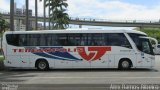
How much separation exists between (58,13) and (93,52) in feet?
162

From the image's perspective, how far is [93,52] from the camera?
91.2ft

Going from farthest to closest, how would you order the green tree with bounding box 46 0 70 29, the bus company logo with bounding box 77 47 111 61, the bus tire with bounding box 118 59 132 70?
the green tree with bounding box 46 0 70 29 → the bus company logo with bounding box 77 47 111 61 → the bus tire with bounding box 118 59 132 70

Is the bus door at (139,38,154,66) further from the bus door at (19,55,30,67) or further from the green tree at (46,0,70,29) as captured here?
the green tree at (46,0,70,29)

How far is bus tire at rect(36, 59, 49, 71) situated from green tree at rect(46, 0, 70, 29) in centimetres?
4556

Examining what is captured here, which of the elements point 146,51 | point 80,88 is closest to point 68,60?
point 146,51

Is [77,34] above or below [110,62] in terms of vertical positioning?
above

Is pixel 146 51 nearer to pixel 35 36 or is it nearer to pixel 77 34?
pixel 77 34

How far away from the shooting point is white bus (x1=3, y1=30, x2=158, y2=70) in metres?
27.5

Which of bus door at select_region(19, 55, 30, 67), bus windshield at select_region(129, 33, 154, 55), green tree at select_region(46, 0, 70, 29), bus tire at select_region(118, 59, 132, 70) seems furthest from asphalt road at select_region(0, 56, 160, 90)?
green tree at select_region(46, 0, 70, 29)

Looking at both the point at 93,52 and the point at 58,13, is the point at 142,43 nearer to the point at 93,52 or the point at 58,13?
the point at 93,52

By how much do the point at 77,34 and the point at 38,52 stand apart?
286 centimetres

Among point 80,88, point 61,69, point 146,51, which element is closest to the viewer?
point 80,88

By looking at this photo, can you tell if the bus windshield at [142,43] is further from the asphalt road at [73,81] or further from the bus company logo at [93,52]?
the asphalt road at [73,81]

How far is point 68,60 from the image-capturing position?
28031mm
